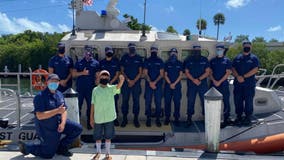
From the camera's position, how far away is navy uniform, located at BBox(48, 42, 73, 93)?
7.50 m

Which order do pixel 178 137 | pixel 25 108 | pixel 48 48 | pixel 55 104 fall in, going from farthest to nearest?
pixel 48 48 → pixel 25 108 → pixel 178 137 → pixel 55 104

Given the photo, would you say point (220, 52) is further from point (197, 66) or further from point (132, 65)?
point (132, 65)

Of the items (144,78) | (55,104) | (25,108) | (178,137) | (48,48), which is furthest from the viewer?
(48,48)

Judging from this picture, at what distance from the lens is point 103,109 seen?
5375mm

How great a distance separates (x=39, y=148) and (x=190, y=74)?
3701 millimetres

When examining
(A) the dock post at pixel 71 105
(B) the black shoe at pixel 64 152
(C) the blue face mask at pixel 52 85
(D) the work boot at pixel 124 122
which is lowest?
(B) the black shoe at pixel 64 152

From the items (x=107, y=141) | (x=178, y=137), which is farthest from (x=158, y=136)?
(x=107, y=141)

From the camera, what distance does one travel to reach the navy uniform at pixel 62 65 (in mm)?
7496

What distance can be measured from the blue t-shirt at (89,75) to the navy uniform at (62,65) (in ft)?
0.80

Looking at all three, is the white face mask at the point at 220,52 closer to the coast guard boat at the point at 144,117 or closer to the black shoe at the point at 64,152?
the coast guard boat at the point at 144,117

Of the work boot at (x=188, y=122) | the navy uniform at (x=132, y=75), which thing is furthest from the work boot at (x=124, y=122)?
the work boot at (x=188, y=122)

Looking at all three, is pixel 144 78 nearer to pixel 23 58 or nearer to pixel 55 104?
pixel 55 104

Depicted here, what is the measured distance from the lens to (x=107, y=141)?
543cm

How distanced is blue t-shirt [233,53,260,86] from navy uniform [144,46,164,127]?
1.67 meters
